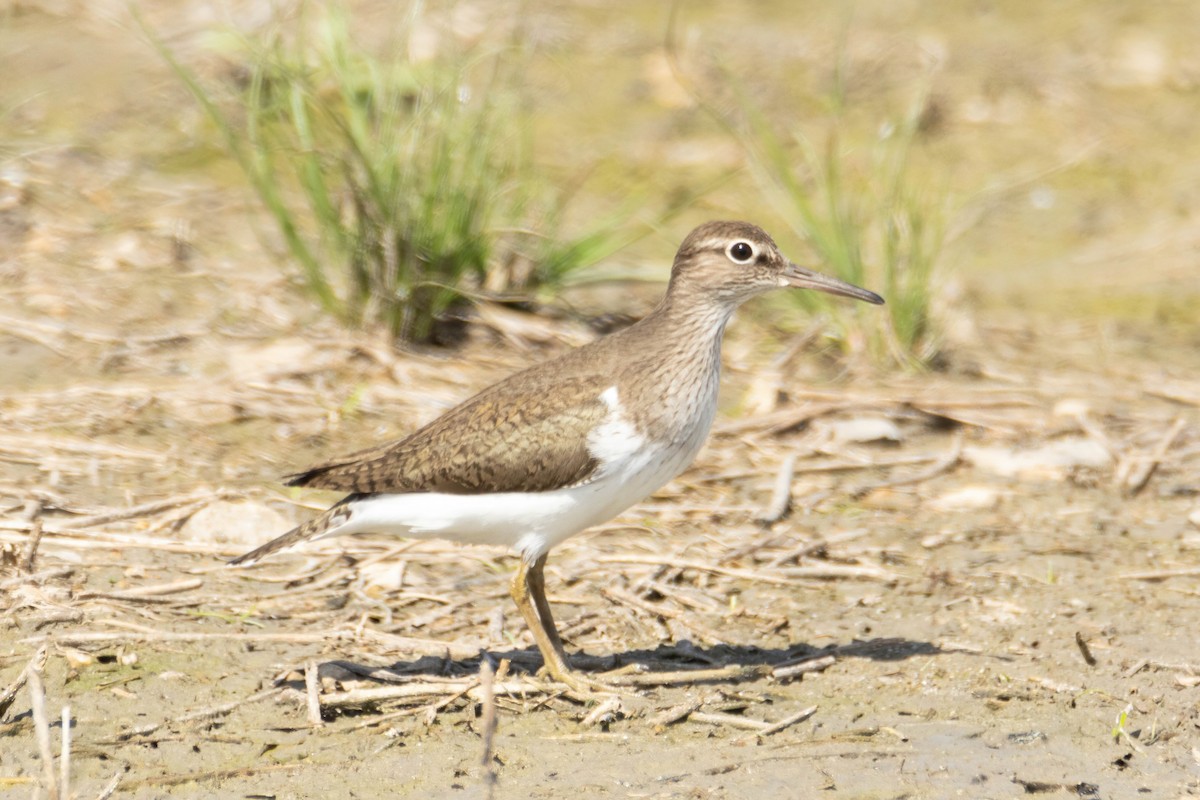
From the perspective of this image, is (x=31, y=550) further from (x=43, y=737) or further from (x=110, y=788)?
(x=43, y=737)

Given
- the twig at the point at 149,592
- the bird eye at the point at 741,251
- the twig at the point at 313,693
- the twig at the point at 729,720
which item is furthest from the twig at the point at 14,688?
the bird eye at the point at 741,251

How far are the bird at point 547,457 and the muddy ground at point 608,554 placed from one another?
1.57 feet

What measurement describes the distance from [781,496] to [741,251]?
1781 millimetres

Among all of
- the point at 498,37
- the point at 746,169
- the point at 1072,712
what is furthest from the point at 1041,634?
the point at 498,37

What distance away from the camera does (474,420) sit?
5.99m

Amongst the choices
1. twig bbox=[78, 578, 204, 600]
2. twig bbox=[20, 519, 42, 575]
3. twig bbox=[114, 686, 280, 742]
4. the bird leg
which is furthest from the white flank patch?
twig bbox=[20, 519, 42, 575]

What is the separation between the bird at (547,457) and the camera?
225 inches

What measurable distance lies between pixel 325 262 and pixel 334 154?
1.30m

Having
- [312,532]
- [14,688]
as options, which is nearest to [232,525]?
[312,532]

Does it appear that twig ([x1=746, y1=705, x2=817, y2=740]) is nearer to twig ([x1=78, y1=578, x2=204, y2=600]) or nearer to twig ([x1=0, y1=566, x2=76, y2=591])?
twig ([x1=78, y1=578, x2=204, y2=600])

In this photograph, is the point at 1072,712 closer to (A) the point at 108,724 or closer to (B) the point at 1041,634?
(B) the point at 1041,634

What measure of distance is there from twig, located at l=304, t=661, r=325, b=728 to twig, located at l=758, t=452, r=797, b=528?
2.64 meters

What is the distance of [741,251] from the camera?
6.27 m

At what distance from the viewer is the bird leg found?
19.0 feet
